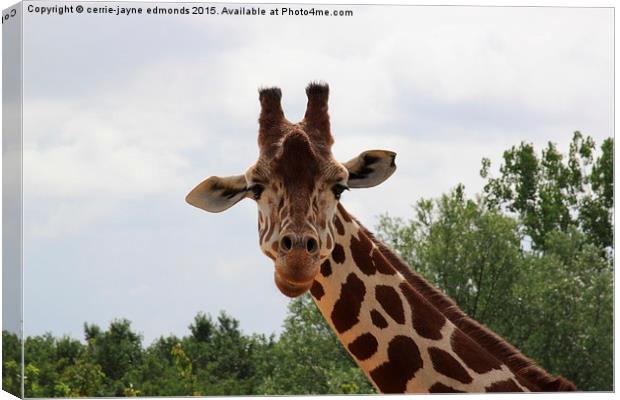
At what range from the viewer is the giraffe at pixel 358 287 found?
7.21m

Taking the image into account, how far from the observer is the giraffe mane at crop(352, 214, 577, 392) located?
23.4 ft

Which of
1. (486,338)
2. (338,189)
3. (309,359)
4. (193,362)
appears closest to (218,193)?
(338,189)

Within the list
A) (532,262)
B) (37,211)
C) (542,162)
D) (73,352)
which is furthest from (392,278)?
(532,262)

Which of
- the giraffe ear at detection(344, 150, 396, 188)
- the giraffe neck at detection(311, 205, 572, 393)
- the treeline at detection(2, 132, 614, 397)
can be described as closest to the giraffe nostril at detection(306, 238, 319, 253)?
the giraffe neck at detection(311, 205, 572, 393)

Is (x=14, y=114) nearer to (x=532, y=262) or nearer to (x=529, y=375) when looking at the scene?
(x=529, y=375)

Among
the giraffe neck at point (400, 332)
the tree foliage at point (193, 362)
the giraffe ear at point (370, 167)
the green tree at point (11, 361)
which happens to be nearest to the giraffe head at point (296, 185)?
the giraffe ear at point (370, 167)

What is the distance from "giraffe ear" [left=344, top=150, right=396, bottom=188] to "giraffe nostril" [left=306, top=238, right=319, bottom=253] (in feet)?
2.54

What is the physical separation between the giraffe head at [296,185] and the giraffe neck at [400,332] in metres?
0.30

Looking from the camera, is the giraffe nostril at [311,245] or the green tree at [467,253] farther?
the green tree at [467,253]

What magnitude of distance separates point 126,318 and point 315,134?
11.7 feet

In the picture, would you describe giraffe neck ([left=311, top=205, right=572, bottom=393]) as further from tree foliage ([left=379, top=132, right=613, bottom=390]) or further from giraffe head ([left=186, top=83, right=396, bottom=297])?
tree foliage ([left=379, top=132, right=613, bottom=390])

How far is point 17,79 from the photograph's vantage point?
29.2 feet

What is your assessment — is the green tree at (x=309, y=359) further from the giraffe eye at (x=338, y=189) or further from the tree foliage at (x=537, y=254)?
the giraffe eye at (x=338, y=189)

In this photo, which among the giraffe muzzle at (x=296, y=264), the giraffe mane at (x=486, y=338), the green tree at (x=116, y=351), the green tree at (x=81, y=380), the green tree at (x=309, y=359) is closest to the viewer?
the giraffe muzzle at (x=296, y=264)
